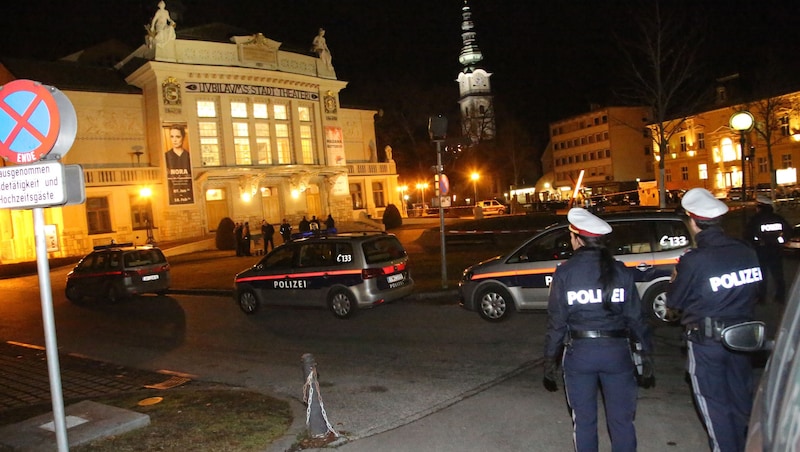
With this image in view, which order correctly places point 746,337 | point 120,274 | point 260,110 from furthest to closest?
point 260,110, point 120,274, point 746,337

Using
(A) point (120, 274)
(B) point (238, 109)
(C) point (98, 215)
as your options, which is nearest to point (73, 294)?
(A) point (120, 274)

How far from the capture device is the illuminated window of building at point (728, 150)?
53.8 m

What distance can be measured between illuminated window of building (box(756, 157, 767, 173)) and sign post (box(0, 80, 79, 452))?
56.9 m

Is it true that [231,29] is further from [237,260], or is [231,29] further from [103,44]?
[237,260]

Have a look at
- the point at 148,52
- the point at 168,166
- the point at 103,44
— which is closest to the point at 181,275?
the point at 168,166

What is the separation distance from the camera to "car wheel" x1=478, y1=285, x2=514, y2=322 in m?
10.3

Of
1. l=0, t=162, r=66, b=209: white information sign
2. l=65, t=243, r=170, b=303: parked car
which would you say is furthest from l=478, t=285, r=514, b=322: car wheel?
l=65, t=243, r=170, b=303: parked car

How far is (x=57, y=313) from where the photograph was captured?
16000 millimetres

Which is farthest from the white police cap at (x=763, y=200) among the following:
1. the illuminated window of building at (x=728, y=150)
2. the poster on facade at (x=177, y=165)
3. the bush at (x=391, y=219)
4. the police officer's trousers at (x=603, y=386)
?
the illuminated window of building at (x=728, y=150)

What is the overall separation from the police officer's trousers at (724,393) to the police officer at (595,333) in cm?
41

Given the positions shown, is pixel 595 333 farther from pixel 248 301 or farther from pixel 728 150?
pixel 728 150

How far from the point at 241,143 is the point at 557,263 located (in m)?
35.9

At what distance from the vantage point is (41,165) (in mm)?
4133

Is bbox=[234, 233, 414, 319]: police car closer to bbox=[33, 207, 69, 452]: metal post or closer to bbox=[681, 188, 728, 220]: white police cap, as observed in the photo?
bbox=[33, 207, 69, 452]: metal post
